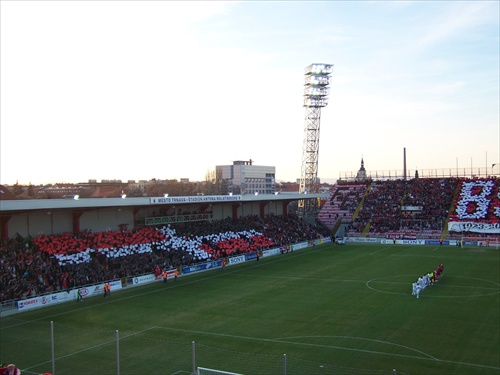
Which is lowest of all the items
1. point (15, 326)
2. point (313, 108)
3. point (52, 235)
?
point (15, 326)

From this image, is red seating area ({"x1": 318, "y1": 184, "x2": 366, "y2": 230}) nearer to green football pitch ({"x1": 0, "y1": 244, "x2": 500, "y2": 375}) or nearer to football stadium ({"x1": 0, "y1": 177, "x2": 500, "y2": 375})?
football stadium ({"x1": 0, "y1": 177, "x2": 500, "y2": 375})

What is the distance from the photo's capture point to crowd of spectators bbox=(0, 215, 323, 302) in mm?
29734

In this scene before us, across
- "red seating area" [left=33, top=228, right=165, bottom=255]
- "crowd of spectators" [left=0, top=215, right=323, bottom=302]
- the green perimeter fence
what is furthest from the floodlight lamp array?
the green perimeter fence

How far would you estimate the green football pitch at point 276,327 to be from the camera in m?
18.1

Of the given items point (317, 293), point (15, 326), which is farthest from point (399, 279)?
point (15, 326)

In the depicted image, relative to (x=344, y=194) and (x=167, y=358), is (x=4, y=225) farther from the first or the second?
(x=344, y=194)

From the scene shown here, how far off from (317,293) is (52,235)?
60.5ft

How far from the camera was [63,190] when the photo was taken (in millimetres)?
75125

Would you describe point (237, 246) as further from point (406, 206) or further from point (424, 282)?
point (406, 206)

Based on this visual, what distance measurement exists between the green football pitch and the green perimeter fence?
44mm

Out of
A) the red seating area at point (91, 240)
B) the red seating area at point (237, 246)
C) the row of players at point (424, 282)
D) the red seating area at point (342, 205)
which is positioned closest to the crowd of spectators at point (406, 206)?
the red seating area at point (342, 205)

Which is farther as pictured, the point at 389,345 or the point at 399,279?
the point at 399,279

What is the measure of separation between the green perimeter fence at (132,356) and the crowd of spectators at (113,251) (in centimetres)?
683

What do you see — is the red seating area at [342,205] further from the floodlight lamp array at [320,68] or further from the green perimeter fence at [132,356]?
the green perimeter fence at [132,356]
